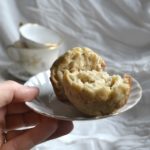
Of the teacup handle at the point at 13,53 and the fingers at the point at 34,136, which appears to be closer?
the fingers at the point at 34,136

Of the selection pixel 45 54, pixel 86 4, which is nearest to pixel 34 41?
pixel 45 54

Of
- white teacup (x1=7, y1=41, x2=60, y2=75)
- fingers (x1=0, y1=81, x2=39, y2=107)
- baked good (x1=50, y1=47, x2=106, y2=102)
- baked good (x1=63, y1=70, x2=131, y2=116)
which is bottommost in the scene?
white teacup (x1=7, y1=41, x2=60, y2=75)

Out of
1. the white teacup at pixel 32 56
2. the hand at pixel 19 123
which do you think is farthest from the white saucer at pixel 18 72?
the hand at pixel 19 123

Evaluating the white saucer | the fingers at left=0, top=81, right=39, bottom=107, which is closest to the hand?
the fingers at left=0, top=81, right=39, bottom=107

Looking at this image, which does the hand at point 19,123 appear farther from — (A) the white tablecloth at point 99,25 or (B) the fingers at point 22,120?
(A) the white tablecloth at point 99,25

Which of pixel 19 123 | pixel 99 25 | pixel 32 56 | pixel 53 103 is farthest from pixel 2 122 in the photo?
pixel 99 25

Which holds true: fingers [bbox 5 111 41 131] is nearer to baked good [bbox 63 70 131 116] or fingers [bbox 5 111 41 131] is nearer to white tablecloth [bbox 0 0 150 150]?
baked good [bbox 63 70 131 116]

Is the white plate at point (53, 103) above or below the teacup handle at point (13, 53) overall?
above
